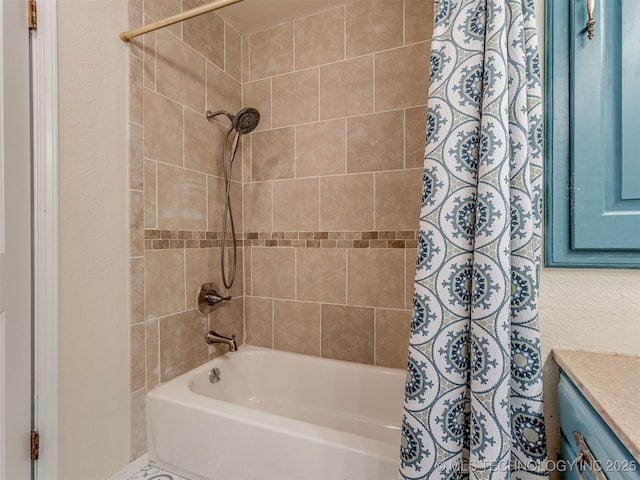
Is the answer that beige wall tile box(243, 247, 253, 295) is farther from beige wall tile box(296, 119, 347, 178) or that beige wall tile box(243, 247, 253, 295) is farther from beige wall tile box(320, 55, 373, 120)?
beige wall tile box(320, 55, 373, 120)

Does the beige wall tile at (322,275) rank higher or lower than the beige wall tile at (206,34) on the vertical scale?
lower

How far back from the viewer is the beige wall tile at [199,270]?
5.14ft

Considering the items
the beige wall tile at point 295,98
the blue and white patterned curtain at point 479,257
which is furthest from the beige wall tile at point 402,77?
the blue and white patterned curtain at point 479,257

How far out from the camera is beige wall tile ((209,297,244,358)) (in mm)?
1734

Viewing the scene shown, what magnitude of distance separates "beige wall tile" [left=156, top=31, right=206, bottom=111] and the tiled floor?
163 centimetres

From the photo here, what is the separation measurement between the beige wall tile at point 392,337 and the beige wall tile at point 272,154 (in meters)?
0.97

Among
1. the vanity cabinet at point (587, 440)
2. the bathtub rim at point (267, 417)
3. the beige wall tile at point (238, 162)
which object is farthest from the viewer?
the beige wall tile at point (238, 162)

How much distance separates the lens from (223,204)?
181cm

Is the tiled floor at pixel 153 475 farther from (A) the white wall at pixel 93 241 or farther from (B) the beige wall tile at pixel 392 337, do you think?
(B) the beige wall tile at pixel 392 337

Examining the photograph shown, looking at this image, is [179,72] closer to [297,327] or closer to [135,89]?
[135,89]

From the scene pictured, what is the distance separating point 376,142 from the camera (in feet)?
5.40

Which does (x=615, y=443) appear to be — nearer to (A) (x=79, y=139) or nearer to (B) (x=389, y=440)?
(B) (x=389, y=440)

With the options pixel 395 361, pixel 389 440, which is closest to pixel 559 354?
pixel 395 361

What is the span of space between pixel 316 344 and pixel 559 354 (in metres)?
1.23
